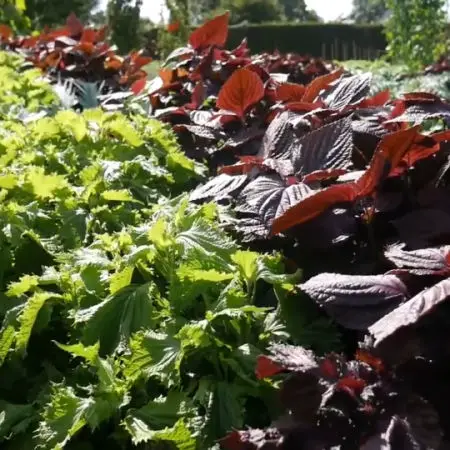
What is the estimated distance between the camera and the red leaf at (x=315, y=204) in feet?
4.48

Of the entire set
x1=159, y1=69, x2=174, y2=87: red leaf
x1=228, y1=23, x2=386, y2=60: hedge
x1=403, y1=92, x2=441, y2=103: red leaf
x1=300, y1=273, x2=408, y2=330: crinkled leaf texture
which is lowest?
x1=228, y1=23, x2=386, y2=60: hedge

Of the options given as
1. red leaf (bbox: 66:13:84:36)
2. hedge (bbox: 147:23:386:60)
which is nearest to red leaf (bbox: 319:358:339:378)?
red leaf (bbox: 66:13:84:36)

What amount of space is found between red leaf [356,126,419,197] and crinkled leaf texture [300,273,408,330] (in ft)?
0.84

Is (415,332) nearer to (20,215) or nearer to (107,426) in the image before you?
(107,426)

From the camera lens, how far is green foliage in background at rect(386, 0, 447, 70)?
12586mm

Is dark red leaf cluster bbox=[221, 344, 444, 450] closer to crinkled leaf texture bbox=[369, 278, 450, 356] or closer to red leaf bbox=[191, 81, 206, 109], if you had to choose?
crinkled leaf texture bbox=[369, 278, 450, 356]

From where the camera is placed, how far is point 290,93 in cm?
226

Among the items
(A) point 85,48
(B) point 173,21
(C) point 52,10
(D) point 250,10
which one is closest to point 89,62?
(A) point 85,48

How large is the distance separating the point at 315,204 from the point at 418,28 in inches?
483

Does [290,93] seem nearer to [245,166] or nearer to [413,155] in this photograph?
[245,166]

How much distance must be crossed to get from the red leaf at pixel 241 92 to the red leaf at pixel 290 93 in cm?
10

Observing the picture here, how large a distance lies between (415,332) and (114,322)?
1.84ft

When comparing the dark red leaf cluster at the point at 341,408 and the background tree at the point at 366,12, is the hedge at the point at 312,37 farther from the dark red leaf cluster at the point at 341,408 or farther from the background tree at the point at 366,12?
the background tree at the point at 366,12

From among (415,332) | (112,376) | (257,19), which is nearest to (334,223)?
(415,332)
